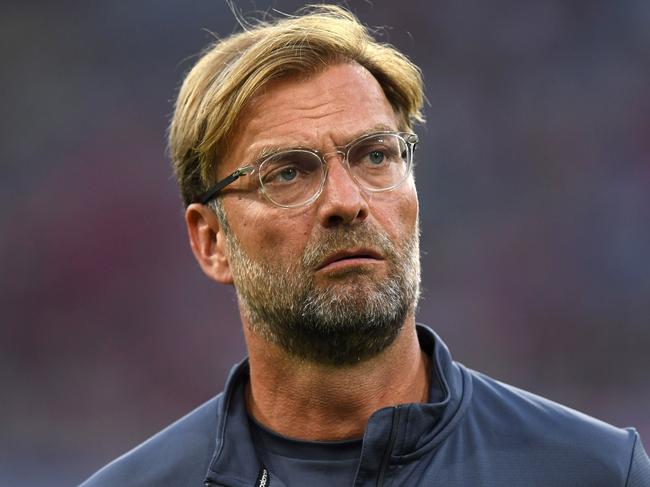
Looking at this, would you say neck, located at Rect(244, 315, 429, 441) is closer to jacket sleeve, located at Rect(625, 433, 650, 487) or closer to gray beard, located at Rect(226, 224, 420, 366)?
gray beard, located at Rect(226, 224, 420, 366)

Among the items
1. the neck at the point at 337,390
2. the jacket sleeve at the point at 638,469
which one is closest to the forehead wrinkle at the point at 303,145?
the neck at the point at 337,390

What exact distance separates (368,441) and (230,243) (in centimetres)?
64

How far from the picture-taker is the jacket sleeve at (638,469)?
6.51ft

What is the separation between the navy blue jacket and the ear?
389mm

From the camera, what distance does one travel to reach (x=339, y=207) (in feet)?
6.96

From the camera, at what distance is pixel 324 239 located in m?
2.13

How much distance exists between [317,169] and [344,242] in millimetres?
216

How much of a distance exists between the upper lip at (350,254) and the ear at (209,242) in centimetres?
41

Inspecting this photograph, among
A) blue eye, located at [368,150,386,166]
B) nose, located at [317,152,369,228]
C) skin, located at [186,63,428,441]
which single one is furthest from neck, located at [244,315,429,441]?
blue eye, located at [368,150,386,166]

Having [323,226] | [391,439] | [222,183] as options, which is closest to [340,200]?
[323,226]

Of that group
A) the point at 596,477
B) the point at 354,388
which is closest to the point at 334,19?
the point at 354,388

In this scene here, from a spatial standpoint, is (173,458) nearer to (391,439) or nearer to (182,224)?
(391,439)

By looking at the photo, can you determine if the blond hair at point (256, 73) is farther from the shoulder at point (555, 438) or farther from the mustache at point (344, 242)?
the shoulder at point (555, 438)

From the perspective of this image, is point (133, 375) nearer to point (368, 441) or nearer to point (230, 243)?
point (230, 243)
